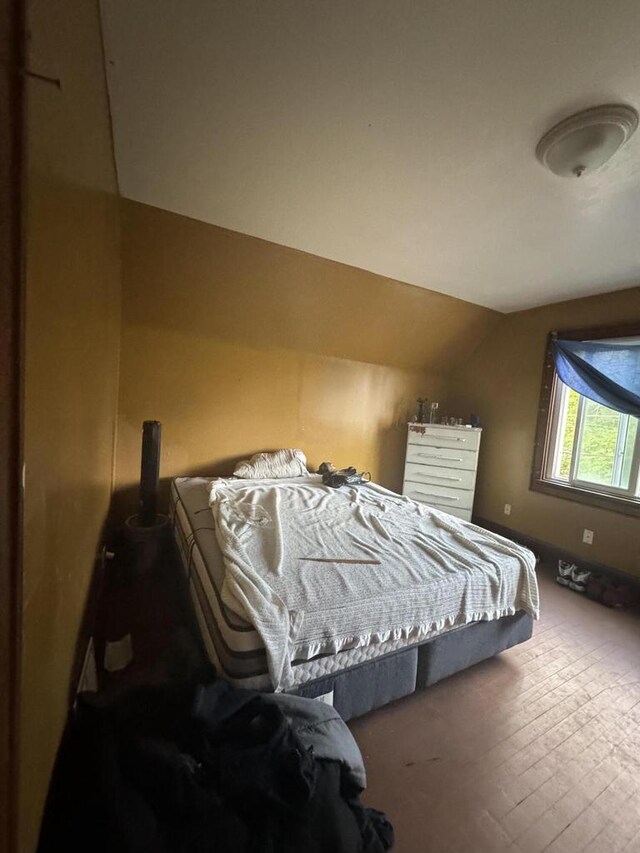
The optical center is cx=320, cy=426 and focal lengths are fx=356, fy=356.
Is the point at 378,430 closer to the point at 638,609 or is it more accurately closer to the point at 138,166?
the point at 638,609

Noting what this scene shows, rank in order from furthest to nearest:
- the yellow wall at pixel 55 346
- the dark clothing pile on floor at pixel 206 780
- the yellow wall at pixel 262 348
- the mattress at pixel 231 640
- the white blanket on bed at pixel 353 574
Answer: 1. the yellow wall at pixel 262 348
2. the white blanket on bed at pixel 353 574
3. the mattress at pixel 231 640
4. the dark clothing pile on floor at pixel 206 780
5. the yellow wall at pixel 55 346

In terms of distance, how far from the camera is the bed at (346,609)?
1.22 meters

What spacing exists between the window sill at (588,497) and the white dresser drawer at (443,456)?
57 centimetres

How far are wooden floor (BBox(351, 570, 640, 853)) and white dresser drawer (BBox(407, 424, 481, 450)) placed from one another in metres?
1.93

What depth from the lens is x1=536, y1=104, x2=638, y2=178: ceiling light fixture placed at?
1276 millimetres

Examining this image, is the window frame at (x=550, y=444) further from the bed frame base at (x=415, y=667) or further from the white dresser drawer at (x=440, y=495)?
the bed frame base at (x=415, y=667)

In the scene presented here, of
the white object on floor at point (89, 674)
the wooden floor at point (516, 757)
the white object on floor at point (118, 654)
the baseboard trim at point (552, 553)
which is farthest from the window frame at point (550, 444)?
the white object on floor at point (89, 674)

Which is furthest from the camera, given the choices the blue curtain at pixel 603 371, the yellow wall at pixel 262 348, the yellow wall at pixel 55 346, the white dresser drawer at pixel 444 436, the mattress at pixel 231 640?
the white dresser drawer at pixel 444 436

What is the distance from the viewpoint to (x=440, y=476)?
→ 366 cm

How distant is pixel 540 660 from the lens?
6.24ft

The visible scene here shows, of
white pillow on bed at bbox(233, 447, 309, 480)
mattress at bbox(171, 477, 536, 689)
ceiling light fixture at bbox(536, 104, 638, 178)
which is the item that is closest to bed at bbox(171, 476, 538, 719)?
mattress at bbox(171, 477, 536, 689)

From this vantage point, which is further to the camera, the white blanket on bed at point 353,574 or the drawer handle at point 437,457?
the drawer handle at point 437,457

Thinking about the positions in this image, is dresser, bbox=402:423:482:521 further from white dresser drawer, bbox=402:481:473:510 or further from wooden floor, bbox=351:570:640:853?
wooden floor, bbox=351:570:640:853

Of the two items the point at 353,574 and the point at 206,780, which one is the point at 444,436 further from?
the point at 206,780
